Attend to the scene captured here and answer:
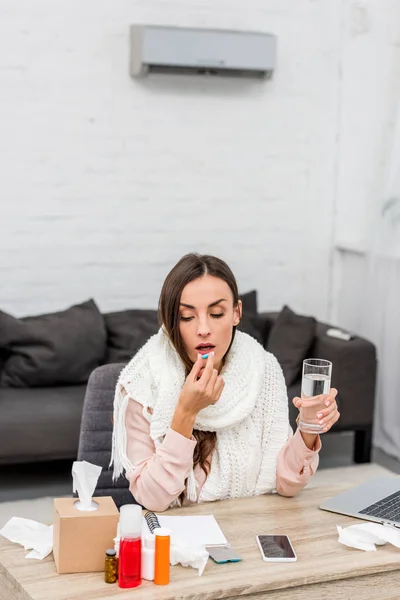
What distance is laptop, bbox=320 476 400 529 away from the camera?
2215 mm

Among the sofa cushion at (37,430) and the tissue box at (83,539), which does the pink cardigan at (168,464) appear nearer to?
the tissue box at (83,539)

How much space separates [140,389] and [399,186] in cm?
Answer: 285

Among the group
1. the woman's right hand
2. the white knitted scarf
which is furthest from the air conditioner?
the woman's right hand

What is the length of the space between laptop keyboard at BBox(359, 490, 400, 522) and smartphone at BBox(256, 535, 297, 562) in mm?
266

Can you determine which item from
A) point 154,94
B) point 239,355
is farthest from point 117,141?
point 239,355

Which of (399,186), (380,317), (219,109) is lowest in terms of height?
(380,317)

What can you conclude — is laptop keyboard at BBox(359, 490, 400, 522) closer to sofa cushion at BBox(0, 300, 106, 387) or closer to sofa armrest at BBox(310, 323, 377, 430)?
sofa armrest at BBox(310, 323, 377, 430)

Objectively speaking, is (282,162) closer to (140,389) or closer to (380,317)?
(380,317)

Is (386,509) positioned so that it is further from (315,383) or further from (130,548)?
(130,548)

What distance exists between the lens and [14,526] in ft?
6.69

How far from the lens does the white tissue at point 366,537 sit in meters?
2.05

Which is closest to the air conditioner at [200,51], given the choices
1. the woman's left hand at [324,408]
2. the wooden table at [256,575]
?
the woman's left hand at [324,408]

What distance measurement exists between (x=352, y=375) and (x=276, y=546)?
262cm

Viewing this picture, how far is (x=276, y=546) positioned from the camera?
202 centimetres
